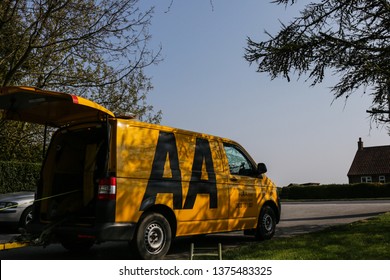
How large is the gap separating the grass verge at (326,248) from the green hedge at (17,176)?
12279 millimetres

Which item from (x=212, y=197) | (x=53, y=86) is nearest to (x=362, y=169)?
(x=53, y=86)

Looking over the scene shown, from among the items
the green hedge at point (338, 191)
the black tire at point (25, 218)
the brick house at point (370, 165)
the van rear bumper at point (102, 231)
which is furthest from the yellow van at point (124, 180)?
the brick house at point (370, 165)

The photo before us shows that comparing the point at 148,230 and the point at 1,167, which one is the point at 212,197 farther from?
the point at 1,167

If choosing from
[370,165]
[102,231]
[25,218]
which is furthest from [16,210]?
[370,165]

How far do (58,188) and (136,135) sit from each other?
6.03ft

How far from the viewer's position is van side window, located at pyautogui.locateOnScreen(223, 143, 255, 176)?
852cm

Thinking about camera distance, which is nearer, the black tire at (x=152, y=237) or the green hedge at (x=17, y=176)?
the black tire at (x=152, y=237)

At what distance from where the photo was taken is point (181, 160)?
732 cm

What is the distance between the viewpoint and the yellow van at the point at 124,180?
246 inches

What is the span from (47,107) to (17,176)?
1153 cm

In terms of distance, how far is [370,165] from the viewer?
54.2 metres

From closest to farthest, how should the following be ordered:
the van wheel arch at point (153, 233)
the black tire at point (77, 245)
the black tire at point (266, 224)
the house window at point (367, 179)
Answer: the van wheel arch at point (153, 233), the black tire at point (77, 245), the black tire at point (266, 224), the house window at point (367, 179)

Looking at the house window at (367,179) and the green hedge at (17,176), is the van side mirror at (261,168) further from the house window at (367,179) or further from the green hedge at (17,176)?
the house window at (367,179)

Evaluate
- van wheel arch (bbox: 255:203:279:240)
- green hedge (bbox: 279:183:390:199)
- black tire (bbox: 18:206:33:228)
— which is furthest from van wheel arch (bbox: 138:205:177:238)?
green hedge (bbox: 279:183:390:199)
